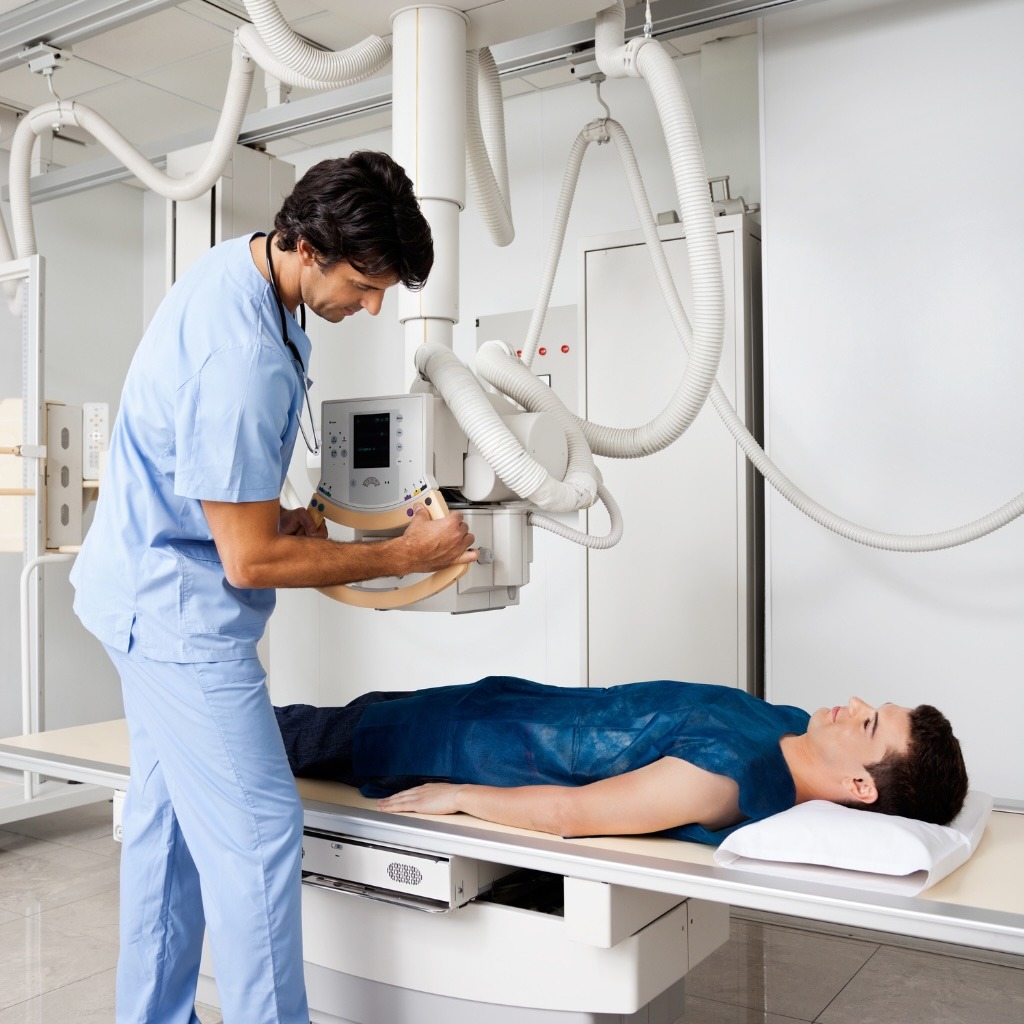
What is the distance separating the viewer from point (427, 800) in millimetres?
1813

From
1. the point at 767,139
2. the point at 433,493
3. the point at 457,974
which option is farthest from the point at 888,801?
the point at 767,139

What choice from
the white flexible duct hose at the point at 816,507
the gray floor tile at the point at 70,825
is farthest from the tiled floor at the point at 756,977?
the white flexible duct hose at the point at 816,507

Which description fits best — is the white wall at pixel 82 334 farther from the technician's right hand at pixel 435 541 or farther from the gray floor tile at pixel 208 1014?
the technician's right hand at pixel 435 541

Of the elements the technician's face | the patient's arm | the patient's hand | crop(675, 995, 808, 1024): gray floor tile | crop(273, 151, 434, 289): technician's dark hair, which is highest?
crop(273, 151, 434, 289): technician's dark hair

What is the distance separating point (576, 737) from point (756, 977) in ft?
3.21

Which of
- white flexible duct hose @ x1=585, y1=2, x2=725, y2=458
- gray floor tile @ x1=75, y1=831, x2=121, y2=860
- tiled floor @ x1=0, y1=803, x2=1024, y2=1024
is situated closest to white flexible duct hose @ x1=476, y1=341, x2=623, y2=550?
white flexible duct hose @ x1=585, y1=2, x2=725, y2=458

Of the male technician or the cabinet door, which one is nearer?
the male technician

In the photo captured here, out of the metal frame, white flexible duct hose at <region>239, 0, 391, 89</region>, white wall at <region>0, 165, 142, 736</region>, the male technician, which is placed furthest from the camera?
white wall at <region>0, 165, 142, 736</region>

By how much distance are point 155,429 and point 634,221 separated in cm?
239

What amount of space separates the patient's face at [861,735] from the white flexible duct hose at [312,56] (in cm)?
157

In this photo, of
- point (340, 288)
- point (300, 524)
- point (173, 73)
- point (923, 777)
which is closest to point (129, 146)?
point (173, 73)

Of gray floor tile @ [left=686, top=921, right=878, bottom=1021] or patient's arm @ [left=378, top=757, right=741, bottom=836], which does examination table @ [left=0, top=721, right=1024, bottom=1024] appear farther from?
gray floor tile @ [left=686, top=921, right=878, bottom=1021]

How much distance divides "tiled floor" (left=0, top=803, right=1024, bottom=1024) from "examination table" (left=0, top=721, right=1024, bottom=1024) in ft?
1.14

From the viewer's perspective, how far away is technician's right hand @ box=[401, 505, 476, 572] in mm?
1662
